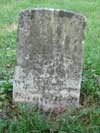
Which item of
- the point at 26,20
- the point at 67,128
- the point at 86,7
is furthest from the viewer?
the point at 86,7

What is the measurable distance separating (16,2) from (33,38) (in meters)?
6.73

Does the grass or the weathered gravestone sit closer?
the grass

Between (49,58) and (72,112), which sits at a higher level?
(49,58)

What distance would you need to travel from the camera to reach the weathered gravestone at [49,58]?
480 centimetres

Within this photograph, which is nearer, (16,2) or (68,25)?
(68,25)

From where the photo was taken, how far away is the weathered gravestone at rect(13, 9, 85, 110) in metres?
4.80

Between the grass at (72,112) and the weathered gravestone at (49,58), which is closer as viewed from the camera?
the grass at (72,112)

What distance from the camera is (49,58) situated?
4.90 meters

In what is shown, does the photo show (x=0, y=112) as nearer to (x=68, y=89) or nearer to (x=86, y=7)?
(x=68, y=89)

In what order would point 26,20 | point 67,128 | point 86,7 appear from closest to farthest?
point 67,128 → point 26,20 → point 86,7

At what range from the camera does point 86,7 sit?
1079cm

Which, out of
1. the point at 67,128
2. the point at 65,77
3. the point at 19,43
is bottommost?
the point at 67,128

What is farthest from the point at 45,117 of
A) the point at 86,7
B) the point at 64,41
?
the point at 86,7

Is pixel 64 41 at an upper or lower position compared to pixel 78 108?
upper
